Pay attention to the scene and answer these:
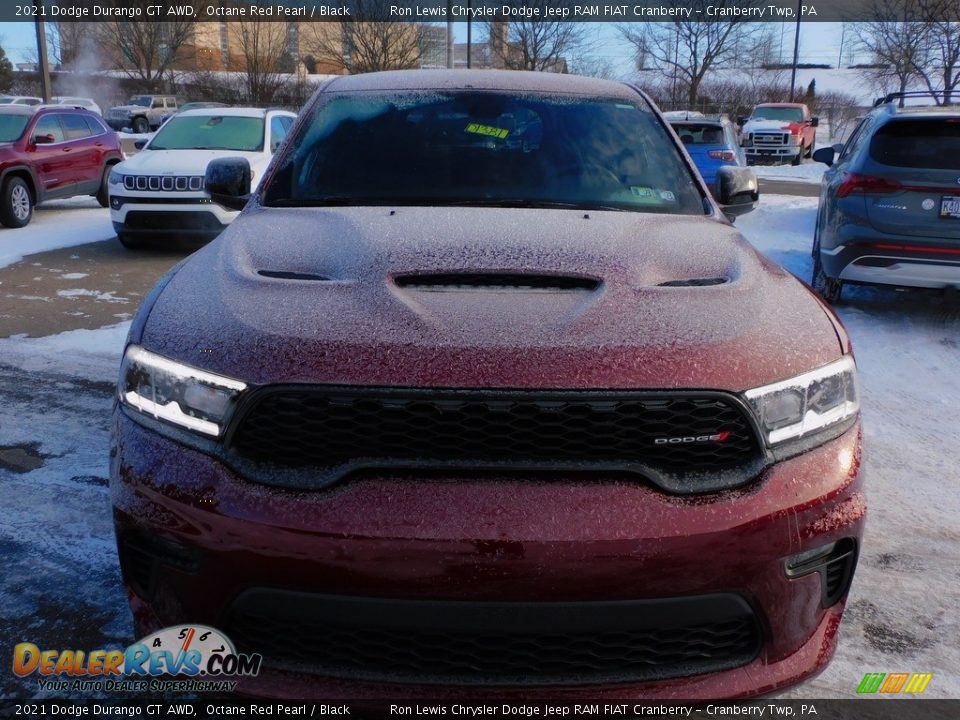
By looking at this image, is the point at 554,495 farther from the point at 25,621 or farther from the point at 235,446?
the point at 25,621

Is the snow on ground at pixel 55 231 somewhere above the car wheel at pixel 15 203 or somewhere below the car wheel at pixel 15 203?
below

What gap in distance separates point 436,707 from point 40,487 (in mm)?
2388

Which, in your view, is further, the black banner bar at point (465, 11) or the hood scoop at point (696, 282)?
the black banner bar at point (465, 11)

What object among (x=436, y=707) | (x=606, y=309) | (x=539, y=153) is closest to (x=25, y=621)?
(x=436, y=707)

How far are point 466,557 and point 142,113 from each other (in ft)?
158

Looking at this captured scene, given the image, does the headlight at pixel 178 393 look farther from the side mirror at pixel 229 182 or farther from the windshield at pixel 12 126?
the windshield at pixel 12 126

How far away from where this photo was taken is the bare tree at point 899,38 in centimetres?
2738

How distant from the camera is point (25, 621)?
8.27 feet

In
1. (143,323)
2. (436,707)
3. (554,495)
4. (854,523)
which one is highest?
(143,323)

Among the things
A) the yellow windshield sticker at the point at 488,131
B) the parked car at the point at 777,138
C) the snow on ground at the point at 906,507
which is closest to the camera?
the snow on ground at the point at 906,507

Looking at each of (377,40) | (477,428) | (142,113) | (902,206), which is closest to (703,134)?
(902,206)

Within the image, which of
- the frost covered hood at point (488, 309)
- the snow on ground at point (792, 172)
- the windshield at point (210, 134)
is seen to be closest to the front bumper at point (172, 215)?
the windshield at point (210, 134)

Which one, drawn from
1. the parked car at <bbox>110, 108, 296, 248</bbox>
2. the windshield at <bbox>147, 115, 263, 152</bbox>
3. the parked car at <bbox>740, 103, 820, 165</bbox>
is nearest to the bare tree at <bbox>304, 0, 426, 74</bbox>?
the parked car at <bbox>740, 103, 820, 165</bbox>

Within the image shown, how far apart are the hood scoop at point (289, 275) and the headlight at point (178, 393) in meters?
0.37
